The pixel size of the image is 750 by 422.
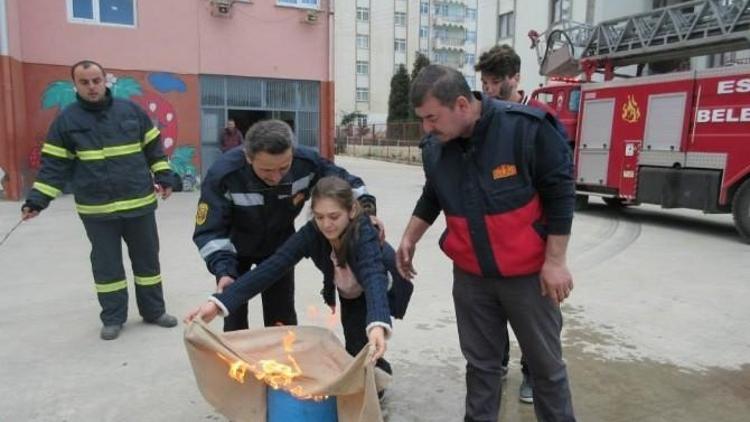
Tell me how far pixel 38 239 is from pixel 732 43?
515 inches

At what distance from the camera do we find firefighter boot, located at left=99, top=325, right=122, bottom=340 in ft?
13.7

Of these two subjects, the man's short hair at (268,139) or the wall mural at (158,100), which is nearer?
the man's short hair at (268,139)

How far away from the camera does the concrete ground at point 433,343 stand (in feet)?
10.6

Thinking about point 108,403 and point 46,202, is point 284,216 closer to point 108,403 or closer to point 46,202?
point 108,403

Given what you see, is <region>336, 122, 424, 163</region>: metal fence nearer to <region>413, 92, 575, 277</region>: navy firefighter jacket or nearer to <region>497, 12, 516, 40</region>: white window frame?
<region>497, 12, 516, 40</region>: white window frame

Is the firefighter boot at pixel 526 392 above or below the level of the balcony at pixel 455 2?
below

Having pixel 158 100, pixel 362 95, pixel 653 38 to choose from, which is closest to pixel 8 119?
pixel 158 100

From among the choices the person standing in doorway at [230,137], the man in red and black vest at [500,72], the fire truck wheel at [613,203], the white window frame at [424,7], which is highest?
the white window frame at [424,7]

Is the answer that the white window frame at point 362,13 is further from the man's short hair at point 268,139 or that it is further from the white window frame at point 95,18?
the man's short hair at point 268,139

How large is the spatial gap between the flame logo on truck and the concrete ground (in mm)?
3068

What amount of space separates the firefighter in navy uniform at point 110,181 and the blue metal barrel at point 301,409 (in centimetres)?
235

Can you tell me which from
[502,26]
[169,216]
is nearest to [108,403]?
[169,216]

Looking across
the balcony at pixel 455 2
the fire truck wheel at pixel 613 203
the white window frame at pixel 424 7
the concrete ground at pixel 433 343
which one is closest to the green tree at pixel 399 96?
the white window frame at pixel 424 7

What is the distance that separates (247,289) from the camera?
251 centimetres
